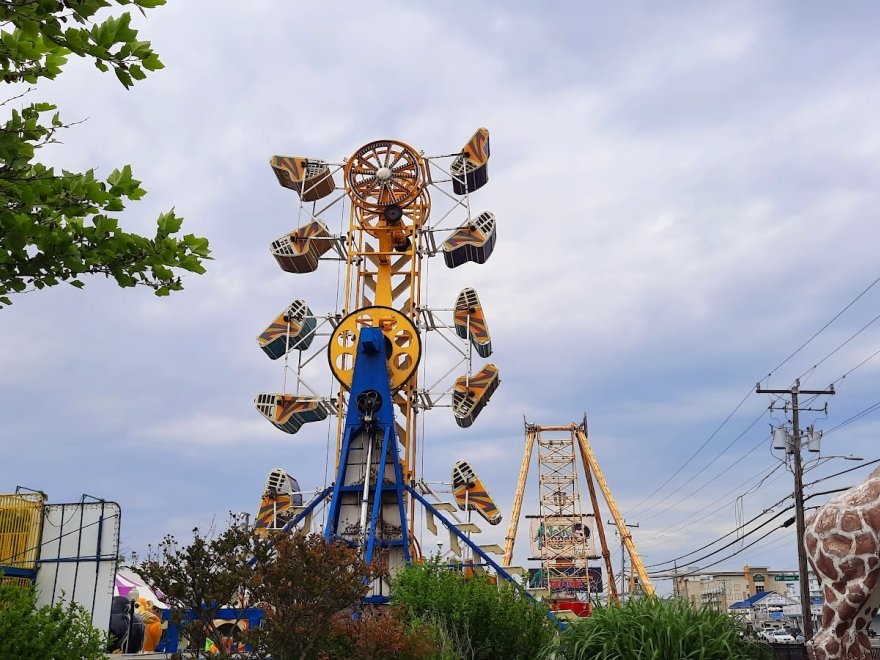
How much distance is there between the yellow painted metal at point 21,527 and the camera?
1788 centimetres

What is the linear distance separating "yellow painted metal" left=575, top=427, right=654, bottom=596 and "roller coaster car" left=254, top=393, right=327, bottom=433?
2087 cm

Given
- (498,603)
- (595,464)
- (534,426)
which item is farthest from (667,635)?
(534,426)

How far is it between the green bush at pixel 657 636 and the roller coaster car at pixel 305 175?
22885mm

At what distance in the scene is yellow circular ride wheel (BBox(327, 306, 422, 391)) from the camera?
1030 inches

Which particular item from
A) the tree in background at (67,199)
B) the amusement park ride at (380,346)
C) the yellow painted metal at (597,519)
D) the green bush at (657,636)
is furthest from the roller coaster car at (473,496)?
the yellow painted metal at (597,519)

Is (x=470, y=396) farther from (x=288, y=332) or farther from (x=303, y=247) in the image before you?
(x=303, y=247)

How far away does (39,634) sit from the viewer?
9.38 metres

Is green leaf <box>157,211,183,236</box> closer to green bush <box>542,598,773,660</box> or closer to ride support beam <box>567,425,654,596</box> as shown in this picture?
green bush <box>542,598,773,660</box>

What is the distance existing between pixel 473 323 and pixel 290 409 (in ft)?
22.0

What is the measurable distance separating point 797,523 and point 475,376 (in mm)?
10670

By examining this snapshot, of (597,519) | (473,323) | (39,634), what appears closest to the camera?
(39,634)

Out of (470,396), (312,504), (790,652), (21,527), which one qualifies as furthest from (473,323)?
(790,652)

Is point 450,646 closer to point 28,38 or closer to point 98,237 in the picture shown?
point 98,237

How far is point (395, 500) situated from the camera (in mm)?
24203
